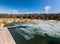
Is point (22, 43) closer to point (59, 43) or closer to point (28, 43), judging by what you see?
point (28, 43)

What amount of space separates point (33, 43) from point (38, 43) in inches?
18.7

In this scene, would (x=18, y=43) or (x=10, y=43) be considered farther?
(x=18, y=43)

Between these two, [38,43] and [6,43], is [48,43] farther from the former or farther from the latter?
[6,43]

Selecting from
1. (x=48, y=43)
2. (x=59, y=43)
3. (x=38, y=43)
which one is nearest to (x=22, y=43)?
(x=38, y=43)

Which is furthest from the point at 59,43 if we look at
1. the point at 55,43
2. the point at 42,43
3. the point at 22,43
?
the point at 22,43

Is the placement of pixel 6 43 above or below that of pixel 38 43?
above

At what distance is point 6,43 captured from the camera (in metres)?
10.2

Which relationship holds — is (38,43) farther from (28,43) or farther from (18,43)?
(18,43)

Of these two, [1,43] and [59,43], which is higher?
[1,43]

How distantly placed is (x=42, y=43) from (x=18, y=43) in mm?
2181

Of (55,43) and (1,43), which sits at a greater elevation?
(1,43)

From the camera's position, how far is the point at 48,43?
12.4 meters

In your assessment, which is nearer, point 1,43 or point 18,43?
point 1,43

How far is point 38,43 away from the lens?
40.3 feet
